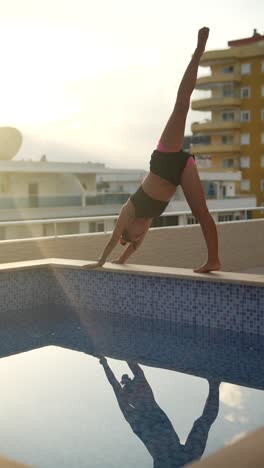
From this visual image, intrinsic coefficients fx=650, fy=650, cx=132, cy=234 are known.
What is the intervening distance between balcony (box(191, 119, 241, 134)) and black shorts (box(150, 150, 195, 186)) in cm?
5396

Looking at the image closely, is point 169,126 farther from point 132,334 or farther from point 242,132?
point 242,132

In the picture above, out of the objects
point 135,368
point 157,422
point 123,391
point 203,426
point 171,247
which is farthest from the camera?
point 171,247

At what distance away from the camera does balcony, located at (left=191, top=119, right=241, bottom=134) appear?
61188 mm

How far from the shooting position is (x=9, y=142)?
3838cm

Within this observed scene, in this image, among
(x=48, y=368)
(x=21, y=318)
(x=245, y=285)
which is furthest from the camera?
(x=21, y=318)

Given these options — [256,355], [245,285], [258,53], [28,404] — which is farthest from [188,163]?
[258,53]

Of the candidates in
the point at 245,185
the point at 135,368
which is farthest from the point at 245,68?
the point at 135,368

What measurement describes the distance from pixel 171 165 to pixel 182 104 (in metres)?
0.78

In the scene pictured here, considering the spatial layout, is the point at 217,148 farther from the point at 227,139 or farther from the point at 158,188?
the point at 158,188

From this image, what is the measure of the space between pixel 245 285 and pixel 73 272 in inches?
113

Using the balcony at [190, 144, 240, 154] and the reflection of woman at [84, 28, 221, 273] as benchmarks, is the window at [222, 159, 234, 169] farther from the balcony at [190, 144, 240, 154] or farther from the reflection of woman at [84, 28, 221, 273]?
the reflection of woman at [84, 28, 221, 273]

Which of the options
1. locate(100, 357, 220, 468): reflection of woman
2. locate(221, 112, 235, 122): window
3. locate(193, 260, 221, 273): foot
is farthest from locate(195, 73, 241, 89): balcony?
locate(100, 357, 220, 468): reflection of woman

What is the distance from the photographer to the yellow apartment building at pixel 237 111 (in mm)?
60031

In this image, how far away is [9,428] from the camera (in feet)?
15.5
